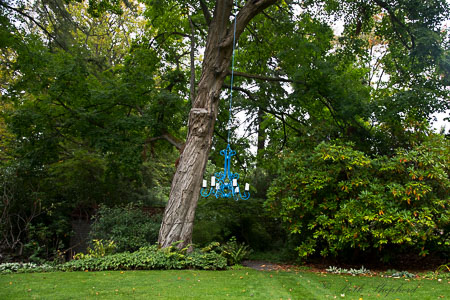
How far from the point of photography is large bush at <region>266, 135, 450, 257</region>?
25.6ft

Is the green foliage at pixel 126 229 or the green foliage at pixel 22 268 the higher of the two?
the green foliage at pixel 126 229

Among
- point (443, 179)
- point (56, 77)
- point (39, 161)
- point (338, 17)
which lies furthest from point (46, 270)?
point (338, 17)

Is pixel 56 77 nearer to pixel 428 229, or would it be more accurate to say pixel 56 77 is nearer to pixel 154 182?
pixel 154 182

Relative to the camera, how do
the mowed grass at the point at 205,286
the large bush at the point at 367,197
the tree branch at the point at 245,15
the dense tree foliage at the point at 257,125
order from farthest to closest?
1. the tree branch at the point at 245,15
2. the dense tree foliage at the point at 257,125
3. the large bush at the point at 367,197
4. the mowed grass at the point at 205,286

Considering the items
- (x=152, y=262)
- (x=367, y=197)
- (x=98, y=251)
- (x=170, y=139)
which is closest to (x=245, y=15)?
(x=170, y=139)

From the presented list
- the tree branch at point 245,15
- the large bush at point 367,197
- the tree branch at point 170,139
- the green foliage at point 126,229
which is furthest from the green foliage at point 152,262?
the tree branch at point 245,15

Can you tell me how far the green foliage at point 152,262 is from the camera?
763cm

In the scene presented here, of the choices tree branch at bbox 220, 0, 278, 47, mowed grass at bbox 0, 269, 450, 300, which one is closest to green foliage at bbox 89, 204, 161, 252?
mowed grass at bbox 0, 269, 450, 300

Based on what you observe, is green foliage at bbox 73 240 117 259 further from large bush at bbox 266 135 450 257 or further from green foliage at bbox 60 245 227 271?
large bush at bbox 266 135 450 257

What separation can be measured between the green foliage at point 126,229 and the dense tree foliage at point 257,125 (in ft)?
4.18

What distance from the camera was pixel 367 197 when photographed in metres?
7.99

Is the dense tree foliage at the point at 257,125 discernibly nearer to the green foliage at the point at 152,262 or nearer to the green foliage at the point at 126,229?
the green foliage at the point at 152,262

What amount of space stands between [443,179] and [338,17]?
5603 mm

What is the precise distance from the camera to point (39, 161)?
11.3 metres
